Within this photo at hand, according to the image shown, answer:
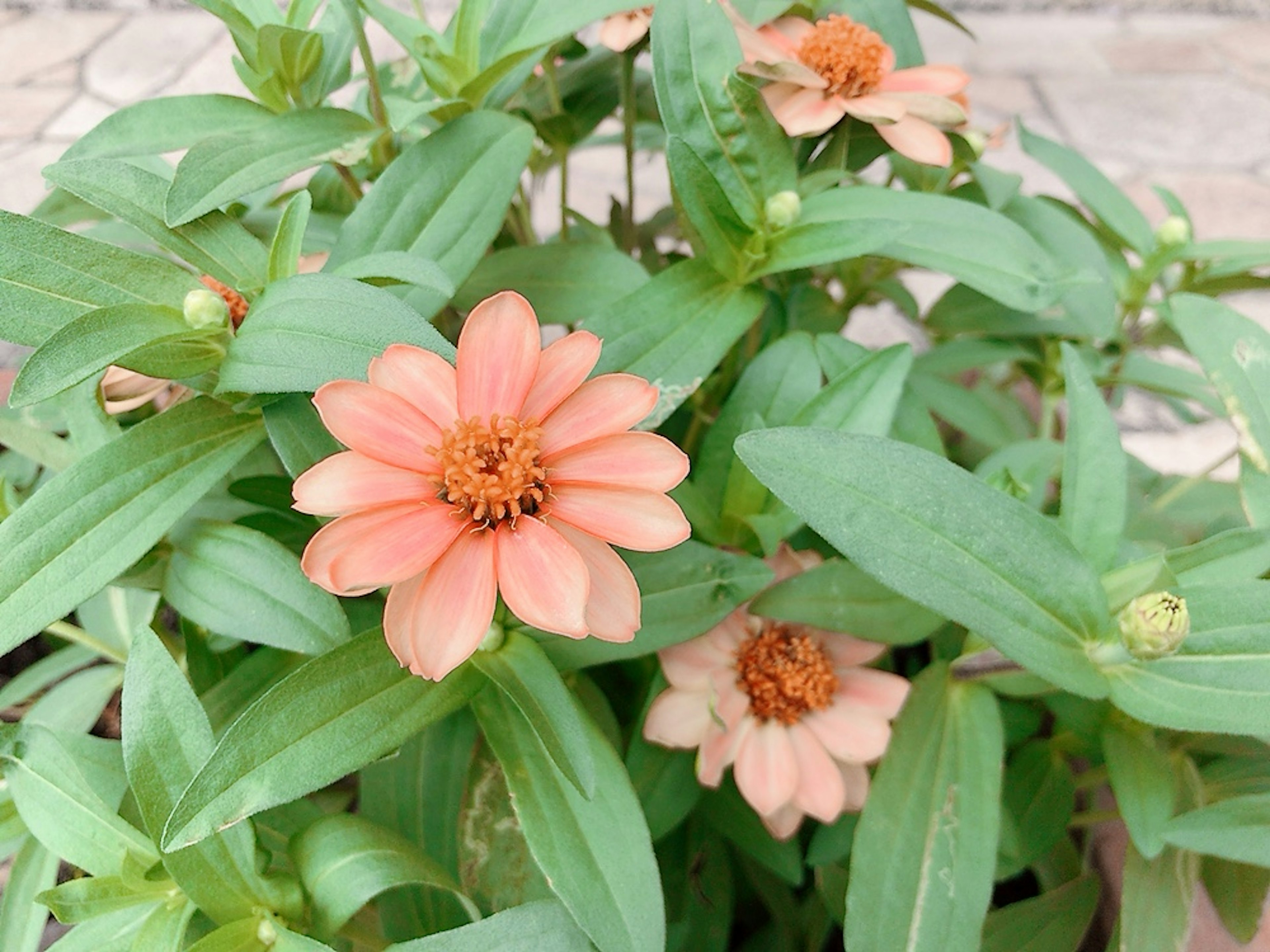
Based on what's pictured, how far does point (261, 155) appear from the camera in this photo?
0.50 meters

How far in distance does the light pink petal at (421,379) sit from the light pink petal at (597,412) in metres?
0.04

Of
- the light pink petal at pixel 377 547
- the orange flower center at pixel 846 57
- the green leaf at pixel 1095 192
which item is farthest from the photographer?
the green leaf at pixel 1095 192

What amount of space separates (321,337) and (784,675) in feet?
1.08

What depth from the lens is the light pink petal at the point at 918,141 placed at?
582 millimetres

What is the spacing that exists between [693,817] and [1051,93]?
190cm

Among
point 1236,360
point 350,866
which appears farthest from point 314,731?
point 1236,360

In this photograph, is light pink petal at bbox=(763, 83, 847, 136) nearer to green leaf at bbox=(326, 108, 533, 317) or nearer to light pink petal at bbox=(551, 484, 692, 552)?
green leaf at bbox=(326, 108, 533, 317)

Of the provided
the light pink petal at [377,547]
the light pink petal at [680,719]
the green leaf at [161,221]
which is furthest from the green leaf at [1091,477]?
the green leaf at [161,221]

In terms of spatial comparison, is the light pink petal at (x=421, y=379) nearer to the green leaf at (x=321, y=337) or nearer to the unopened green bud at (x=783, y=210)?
the green leaf at (x=321, y=337)

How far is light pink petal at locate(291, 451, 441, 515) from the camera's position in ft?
1.26

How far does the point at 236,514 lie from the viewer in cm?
59

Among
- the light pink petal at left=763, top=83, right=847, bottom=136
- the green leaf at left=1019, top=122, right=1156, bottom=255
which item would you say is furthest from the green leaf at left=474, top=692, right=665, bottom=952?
the green leaf at left=1019, top=122, right=1156, bottom=255

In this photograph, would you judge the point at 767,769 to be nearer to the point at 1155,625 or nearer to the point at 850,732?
the point at 850,732

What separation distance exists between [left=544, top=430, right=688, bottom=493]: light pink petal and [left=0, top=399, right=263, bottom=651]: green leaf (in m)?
0.17
